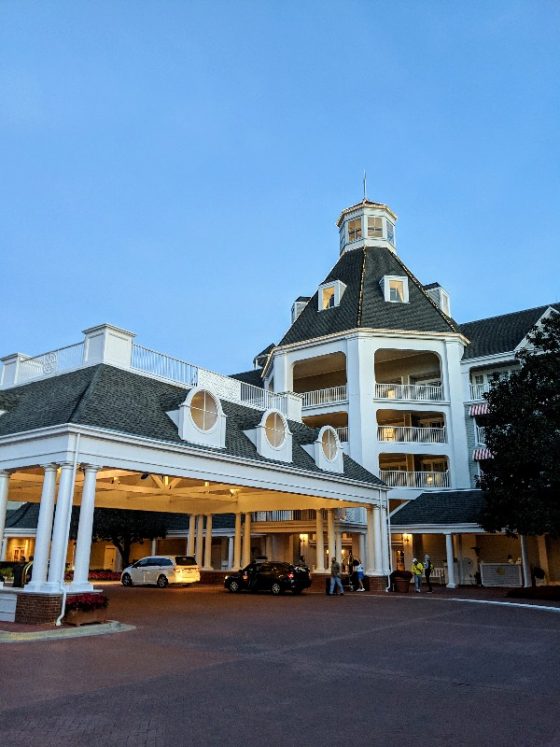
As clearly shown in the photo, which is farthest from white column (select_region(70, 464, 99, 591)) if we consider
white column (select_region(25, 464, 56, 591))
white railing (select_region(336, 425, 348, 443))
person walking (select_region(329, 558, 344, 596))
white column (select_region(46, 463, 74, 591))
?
white railing (select_region(336, 425, 348, 443))

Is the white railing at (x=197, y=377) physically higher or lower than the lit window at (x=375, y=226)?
lower

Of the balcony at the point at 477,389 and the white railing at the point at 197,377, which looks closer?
the white railing at the point at 197,377

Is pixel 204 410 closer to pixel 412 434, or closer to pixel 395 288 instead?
pixel 412 434

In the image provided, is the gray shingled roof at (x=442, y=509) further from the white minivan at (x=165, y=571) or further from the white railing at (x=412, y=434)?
the white minivan at (x=165, y=571)

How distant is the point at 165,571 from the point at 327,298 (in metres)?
21.7

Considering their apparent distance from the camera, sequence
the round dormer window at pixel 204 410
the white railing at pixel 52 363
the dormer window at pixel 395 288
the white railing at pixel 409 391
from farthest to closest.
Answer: the dormer window at pixel 395 288, the white railing at pixel 409 391, the white railing at pixel 52 363, the round dormer window at pixel 204 410

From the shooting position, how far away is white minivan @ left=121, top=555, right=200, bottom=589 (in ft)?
108

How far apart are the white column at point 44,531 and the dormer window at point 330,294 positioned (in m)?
30.9

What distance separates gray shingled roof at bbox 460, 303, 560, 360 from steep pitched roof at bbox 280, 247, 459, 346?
1.75m

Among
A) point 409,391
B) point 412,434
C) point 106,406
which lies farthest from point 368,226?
point 106,406

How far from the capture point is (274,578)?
26469mm

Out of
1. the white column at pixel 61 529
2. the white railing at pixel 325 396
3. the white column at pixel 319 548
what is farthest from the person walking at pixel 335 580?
the white railing at pixel 325 396

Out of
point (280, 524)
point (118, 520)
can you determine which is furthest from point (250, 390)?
point (118, 520)

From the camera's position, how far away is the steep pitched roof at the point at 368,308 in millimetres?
40906
